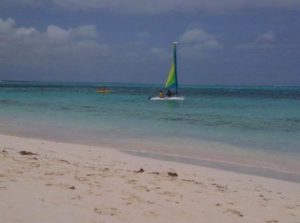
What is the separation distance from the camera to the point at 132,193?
6.80m

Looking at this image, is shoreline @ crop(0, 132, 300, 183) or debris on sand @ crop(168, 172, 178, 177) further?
shoreline @ crop(0, 132, 300, 183)

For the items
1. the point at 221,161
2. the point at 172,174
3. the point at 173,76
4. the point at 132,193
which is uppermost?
the point at 173,76

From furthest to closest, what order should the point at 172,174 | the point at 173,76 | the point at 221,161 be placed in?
1. the point at 173,76
2. the point at 221,161
3. the point at 172,174

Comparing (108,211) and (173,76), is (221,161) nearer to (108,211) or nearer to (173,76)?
(108,211)

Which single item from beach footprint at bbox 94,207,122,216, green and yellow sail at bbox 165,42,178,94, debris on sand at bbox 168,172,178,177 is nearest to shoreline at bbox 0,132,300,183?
debris on sand at bbox 168,172,178,177

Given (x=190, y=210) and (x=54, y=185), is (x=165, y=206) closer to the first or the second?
(x=190, y=210)

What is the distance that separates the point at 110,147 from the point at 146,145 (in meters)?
1.35

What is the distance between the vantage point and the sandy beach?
566 cm

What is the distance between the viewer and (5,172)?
7.66 metres

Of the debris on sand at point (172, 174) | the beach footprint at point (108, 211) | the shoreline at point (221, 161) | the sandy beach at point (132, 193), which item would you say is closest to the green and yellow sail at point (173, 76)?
the shoreline at point (221, 161)

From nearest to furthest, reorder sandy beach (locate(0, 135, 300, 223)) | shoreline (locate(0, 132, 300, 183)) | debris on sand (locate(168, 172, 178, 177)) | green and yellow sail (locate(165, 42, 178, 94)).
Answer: sandy beach (locate(0, 135, 300, 223)) < debris on sand (locate(168, 172, 178, 177)) < shoreline (locate(0, 132, 300, 183)) < green and yellow sail (locate(165, 42, 178, 94))

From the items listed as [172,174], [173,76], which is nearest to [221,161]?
[172,174]

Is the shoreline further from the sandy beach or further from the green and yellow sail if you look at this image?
the green and yellow sail

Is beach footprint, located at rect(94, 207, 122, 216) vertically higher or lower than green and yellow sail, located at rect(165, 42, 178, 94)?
lower
